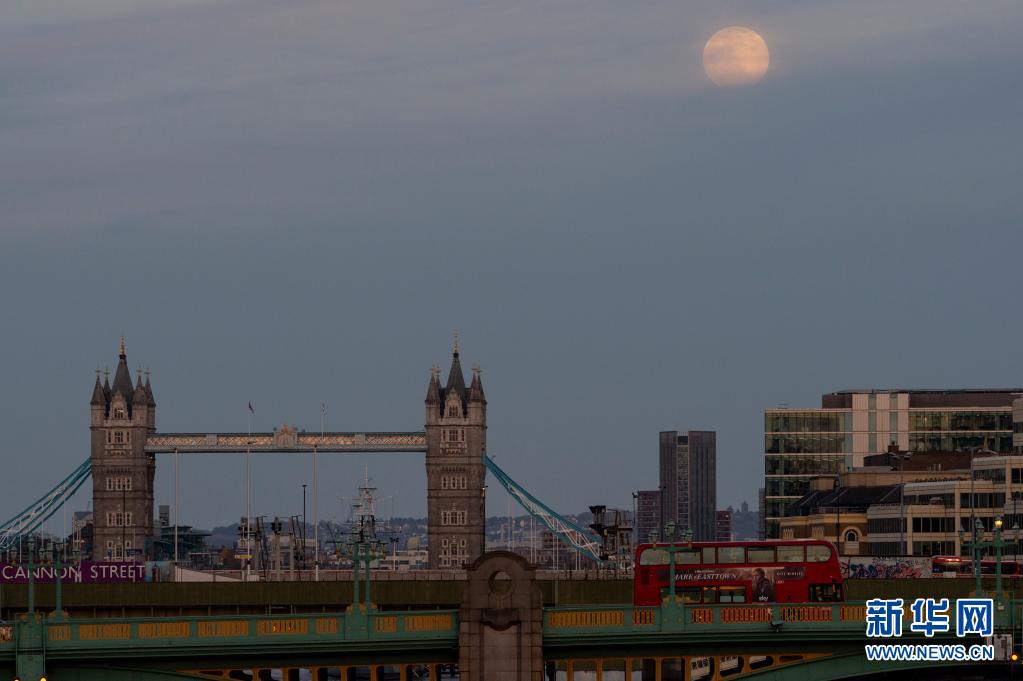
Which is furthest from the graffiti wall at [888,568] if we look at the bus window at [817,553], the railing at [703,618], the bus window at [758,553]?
the railing at [703,618]

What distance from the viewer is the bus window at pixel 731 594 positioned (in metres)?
90.9

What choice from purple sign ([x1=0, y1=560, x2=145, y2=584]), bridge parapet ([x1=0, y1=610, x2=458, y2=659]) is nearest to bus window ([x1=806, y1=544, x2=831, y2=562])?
bridge parapet ([x1=0, y1=610, x2=458, y2=659])

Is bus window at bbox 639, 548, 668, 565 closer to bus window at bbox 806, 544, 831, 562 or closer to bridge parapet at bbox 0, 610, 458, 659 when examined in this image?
bus window at bbox 806, 544, 831, 562

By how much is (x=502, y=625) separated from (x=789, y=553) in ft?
73.4

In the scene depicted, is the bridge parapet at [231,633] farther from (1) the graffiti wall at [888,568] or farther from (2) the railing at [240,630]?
(1) the graffiti wall at [888,568]

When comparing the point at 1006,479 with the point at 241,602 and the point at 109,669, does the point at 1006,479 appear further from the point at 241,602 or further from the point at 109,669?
the point at 109,669

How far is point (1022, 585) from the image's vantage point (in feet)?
401

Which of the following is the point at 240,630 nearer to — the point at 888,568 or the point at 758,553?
the point at 758,553

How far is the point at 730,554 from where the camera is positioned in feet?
300

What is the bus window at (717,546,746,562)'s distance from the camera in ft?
300

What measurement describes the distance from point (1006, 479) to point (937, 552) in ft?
28.3

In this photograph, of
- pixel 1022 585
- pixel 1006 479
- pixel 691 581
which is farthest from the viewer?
pixel 1006 479

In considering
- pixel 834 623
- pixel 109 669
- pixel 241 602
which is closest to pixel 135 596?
pixel 241 602

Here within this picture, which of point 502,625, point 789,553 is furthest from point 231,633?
point 789,553
